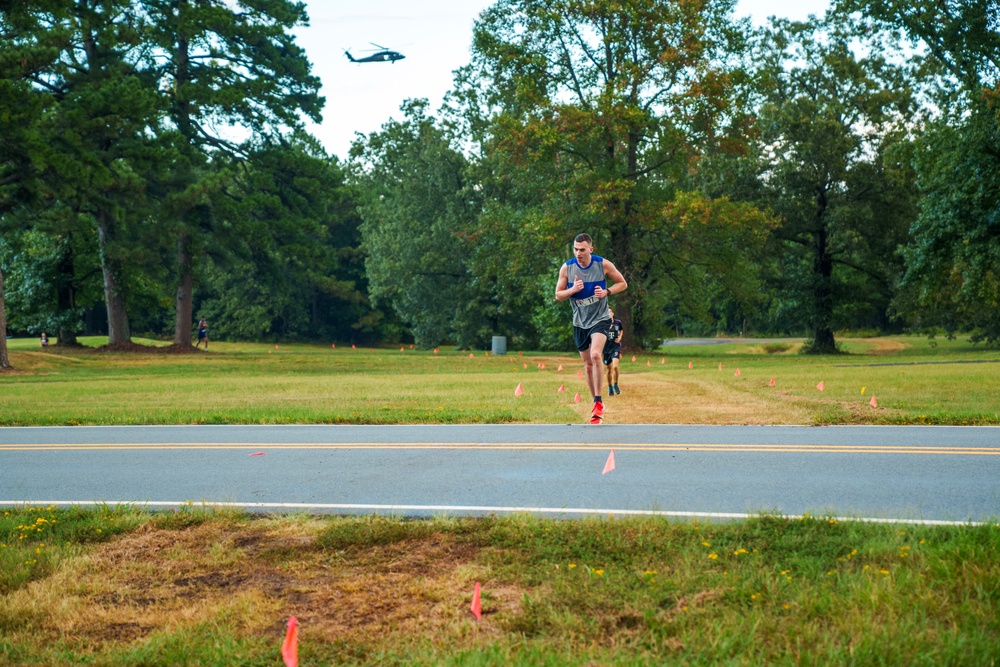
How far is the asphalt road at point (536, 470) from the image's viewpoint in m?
7.11

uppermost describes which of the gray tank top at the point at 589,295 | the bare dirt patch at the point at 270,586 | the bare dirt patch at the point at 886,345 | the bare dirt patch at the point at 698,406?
the gray tank top at the point at 589,295

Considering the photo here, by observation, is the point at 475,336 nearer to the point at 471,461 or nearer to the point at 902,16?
the point at 902,16

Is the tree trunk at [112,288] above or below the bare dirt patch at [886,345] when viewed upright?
above

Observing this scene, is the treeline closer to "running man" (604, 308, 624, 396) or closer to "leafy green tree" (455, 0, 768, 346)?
"leafy green tree" (455, 0, 768, 346)

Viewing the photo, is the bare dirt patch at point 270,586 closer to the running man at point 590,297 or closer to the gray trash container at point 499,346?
the running man at point 590,297

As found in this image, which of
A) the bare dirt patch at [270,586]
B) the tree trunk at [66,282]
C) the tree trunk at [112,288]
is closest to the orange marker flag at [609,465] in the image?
the bare dirt patch at [270,586]

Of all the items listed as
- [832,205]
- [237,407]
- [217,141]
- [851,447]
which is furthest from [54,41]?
[832,205]

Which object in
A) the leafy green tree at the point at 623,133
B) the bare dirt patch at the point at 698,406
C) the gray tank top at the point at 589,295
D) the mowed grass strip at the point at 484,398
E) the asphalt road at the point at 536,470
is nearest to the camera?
the asphalt road at the point at 536,470

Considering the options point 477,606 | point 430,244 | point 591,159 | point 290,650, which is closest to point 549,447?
point 477,606

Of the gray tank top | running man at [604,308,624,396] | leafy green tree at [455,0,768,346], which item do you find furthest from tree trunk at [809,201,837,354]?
the gray tank top

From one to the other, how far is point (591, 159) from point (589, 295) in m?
27.0

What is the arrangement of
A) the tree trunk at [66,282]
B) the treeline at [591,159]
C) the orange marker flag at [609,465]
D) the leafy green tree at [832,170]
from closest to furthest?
the orange marker flag at [609,465] < the treeline at [591,159] < the leafy green tree at [832,170] < the tree trunk at [66,282]

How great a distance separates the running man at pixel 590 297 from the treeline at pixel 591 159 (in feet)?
60.8

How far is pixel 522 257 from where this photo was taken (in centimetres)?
3838
